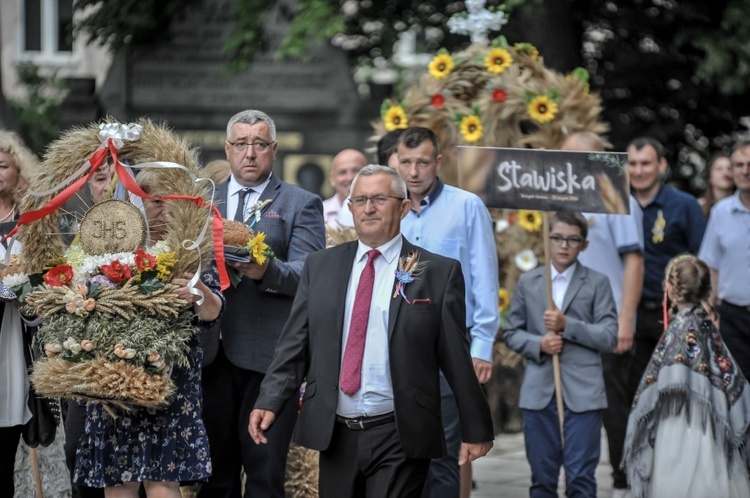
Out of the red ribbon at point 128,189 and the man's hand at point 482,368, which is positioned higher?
the red ribbon at point 128,189

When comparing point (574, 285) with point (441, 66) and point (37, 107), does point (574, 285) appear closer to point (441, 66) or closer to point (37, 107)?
point (441, 66)

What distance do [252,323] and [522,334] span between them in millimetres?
2160

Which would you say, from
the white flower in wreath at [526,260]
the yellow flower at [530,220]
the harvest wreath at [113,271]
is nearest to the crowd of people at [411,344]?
the harvest wreath at [113,271]

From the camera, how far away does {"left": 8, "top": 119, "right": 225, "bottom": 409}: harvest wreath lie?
20.5ft

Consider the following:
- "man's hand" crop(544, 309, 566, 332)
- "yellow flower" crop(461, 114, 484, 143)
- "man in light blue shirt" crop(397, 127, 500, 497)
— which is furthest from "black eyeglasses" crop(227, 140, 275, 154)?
"yellow flower" crop(461, 114, 484, 143)

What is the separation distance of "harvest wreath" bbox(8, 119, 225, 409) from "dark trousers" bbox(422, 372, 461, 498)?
180 cm

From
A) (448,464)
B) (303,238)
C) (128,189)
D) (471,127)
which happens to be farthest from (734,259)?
(128,189)

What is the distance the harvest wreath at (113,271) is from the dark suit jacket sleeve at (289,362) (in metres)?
0.42

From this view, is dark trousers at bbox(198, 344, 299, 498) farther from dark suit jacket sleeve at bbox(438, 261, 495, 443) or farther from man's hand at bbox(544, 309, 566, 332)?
man's hand at bbox(544, 309, 566, 332)

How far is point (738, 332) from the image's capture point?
10.1 meters

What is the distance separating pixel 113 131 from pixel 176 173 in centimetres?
36

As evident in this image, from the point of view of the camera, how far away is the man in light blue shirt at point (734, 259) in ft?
A: 33.2

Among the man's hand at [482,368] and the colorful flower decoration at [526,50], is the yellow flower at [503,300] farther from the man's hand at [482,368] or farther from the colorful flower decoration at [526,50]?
the man's hand at [482,368]

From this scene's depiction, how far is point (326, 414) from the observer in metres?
6.19
